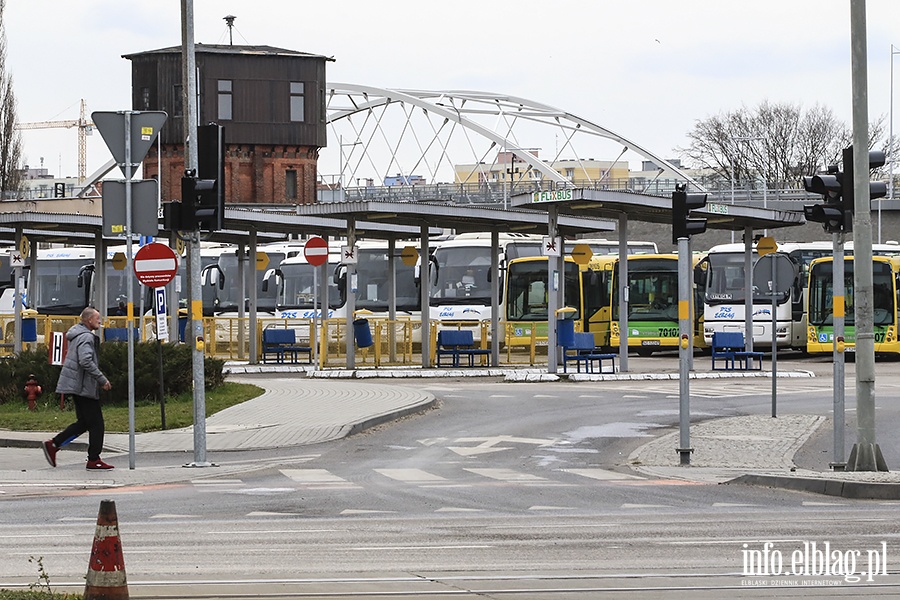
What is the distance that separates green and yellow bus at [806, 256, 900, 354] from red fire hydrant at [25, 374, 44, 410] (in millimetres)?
24921

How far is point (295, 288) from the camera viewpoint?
50.3 meters

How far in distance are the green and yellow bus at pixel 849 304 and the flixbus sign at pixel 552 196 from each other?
1247 cm

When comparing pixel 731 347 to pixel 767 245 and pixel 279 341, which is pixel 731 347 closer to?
pixel 767 245

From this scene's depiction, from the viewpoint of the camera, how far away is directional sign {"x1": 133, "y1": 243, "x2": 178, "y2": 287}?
60.4 feet

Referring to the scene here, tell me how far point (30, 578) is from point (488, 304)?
36.2 m

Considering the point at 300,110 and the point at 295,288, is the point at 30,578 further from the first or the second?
the point at 300,110

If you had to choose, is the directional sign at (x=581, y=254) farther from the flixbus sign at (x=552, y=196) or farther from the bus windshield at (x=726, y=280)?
the bus windshield at (x=726, y=280)

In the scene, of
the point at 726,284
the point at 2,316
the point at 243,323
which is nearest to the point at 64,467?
the point at 243,323

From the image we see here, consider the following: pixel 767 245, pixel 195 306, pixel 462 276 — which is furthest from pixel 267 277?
pixel 195 306

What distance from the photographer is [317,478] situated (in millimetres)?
16094

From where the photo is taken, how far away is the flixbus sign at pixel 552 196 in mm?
32375

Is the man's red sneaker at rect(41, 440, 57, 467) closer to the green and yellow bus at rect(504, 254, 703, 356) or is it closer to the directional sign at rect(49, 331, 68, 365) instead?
the directional sign at rect(49, 331, 68, 365)

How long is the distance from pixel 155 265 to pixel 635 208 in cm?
1798

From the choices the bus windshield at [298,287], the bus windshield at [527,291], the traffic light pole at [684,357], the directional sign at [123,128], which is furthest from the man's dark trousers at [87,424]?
the bus windshield at [298,287]
